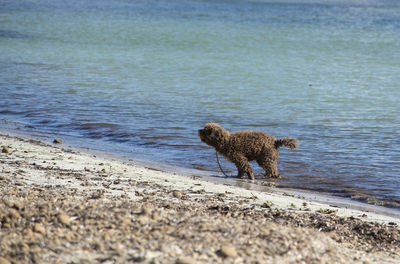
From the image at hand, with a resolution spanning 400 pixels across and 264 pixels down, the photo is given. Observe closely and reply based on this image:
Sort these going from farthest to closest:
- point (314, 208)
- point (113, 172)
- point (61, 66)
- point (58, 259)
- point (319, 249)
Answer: point (61, 66) < point (113, 172) < point (314, 208) < point (319, 249) < point (58, 259)

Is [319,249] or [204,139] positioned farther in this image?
[204,139]

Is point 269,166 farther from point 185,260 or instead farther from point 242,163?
point 185,260

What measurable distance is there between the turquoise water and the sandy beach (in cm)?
240

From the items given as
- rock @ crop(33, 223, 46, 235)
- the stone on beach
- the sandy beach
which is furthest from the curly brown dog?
rock @ crop(33, 223, 46, 235)

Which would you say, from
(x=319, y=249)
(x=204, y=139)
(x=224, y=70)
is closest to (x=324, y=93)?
(x=224, y=70)

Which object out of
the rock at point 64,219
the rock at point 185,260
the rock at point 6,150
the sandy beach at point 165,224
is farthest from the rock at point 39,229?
the rock at point 6,150

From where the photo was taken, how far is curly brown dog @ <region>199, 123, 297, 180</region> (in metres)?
9.83

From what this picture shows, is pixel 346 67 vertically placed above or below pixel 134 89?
above

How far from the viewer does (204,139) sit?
32.6 ft

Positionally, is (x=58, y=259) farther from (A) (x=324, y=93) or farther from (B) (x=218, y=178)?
(A) (x=324, y=93)

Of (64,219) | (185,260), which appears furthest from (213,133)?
(185,260)

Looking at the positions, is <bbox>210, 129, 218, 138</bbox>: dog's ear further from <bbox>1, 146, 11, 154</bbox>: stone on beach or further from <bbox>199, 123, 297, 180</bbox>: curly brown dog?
<bbox>1, 146, 11, 154</bbox>: stone on beach

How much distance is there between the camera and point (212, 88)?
19.1 metres

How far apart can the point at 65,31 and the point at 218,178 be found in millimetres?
26210
